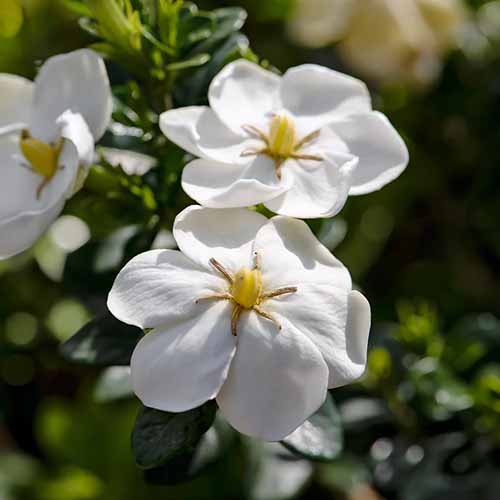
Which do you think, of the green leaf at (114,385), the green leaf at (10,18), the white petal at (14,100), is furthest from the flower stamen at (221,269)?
the green leaf at (10,18)

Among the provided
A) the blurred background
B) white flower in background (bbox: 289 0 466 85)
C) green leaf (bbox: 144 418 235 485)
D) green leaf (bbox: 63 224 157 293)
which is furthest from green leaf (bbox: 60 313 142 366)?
white flower in background (bbox: 289 0 466 85)

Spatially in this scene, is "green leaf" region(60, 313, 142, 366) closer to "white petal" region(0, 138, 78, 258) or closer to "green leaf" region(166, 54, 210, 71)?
"white petal" region(0, 138, 78, 258)

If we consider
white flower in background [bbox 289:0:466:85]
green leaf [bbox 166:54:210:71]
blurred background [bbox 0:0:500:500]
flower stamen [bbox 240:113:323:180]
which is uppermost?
green leaf [bbox 166:54:210:71]

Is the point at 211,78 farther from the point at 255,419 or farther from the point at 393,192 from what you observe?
the point at 393,192

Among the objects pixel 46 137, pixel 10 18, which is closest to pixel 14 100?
pixel 46 137

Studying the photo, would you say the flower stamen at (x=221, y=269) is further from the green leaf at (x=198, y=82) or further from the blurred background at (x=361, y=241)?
the blurred background at (x=361, y=241)

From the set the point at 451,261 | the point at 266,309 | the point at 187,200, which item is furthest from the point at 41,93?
the point at 451,261
